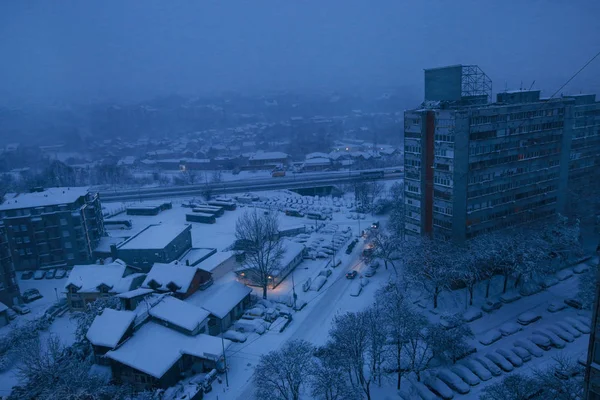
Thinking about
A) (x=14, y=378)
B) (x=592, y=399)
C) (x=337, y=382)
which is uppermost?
(x=592, y=399)

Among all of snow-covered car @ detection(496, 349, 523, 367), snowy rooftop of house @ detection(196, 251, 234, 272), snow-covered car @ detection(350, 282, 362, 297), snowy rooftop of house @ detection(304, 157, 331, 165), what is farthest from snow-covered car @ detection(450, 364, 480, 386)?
snowy rooftop of house @ detection(304, 157, 331, 165)

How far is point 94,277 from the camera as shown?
2623cm

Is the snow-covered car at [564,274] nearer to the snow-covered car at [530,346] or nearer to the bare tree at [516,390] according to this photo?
the snow-covered car at [530,346]

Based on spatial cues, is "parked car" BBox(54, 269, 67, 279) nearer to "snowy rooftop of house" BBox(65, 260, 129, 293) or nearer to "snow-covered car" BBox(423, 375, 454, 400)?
"snowy rooftop of house" BBox(65, 260, 129, 293)

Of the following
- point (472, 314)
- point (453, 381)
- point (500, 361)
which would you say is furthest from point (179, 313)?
point (472, 314)

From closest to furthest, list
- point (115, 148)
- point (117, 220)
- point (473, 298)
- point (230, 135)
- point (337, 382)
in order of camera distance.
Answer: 1. point (337, 382)
2. point (473, 298)
3. point (117, 220)
4. point (115, 148)
5. point (230, 135)

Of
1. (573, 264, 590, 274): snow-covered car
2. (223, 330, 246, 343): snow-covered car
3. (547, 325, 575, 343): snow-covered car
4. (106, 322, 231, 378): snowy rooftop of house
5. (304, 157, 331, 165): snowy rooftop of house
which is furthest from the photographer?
(304, 157, 331, 165): snowy rooftop of house

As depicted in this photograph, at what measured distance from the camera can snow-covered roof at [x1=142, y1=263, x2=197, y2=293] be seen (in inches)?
990

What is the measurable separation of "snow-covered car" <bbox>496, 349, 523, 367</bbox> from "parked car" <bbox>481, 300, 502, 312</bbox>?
4.51m

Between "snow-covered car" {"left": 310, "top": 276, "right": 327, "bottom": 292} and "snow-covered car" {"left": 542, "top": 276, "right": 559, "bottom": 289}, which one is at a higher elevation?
"snow-covered car" {"left": 542, "top": 276, "right": 559, "bottom": 289}

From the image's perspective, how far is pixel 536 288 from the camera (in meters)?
24.7

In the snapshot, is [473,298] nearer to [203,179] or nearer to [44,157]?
[203,179]

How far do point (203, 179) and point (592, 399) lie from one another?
69.4m

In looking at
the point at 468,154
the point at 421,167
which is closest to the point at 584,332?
the point at 468,154
